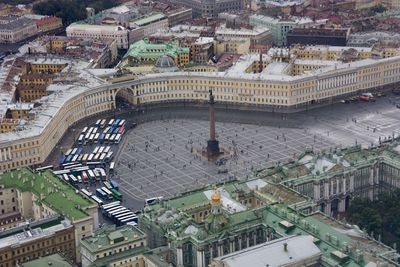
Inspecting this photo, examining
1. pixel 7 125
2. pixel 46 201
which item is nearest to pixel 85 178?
pixel 7 125

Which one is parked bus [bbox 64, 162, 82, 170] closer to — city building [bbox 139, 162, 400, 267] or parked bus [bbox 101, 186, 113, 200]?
parked bus [bbox 101, 186, 113, 200]

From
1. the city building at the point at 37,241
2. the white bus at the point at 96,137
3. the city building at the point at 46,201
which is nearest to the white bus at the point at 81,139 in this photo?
the white bus at the point at 96,137

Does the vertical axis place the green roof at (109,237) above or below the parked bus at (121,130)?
above

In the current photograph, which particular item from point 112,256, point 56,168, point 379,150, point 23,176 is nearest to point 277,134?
point 379,150

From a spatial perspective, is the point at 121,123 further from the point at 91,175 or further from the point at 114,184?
the point at 114,184

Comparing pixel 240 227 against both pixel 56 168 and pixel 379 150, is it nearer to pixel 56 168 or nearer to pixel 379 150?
pixel 379 150

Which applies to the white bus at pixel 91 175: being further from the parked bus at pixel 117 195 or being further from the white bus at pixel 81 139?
the white bus at pixel 81 139
